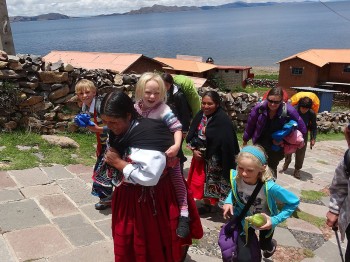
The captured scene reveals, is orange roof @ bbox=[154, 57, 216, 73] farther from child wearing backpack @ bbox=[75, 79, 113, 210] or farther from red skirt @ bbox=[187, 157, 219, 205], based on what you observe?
child wearing backpack @ bbox=[75, 79, 113, 210]

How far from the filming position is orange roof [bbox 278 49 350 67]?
1353 inches

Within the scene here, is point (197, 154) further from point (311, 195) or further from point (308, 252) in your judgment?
point (311, 195)

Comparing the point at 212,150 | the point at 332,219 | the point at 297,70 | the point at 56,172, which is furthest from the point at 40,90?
the point at 297,70

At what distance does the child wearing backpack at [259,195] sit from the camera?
2734 millimetres

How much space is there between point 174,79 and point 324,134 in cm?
1189

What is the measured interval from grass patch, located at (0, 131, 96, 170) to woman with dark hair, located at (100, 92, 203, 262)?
11.7 feet

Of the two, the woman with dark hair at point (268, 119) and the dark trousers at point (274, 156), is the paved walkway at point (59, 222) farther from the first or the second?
the woman with dark hair at point (268, 119)

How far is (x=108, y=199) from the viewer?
438cm

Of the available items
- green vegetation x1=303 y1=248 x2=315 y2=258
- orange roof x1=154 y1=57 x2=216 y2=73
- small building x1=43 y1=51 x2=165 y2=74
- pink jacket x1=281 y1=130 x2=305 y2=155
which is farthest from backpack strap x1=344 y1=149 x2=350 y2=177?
orange roof x1=154 y1=57 x2=216 y2=73

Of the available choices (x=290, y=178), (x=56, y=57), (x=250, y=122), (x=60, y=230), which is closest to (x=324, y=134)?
(x=290, y=178)

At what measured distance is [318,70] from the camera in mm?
34188

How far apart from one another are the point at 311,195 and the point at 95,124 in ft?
13.6

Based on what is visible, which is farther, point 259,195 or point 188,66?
point 188,66

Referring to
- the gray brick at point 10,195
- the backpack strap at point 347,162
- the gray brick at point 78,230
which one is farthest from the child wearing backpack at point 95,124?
the backpack strap at point 347,162
